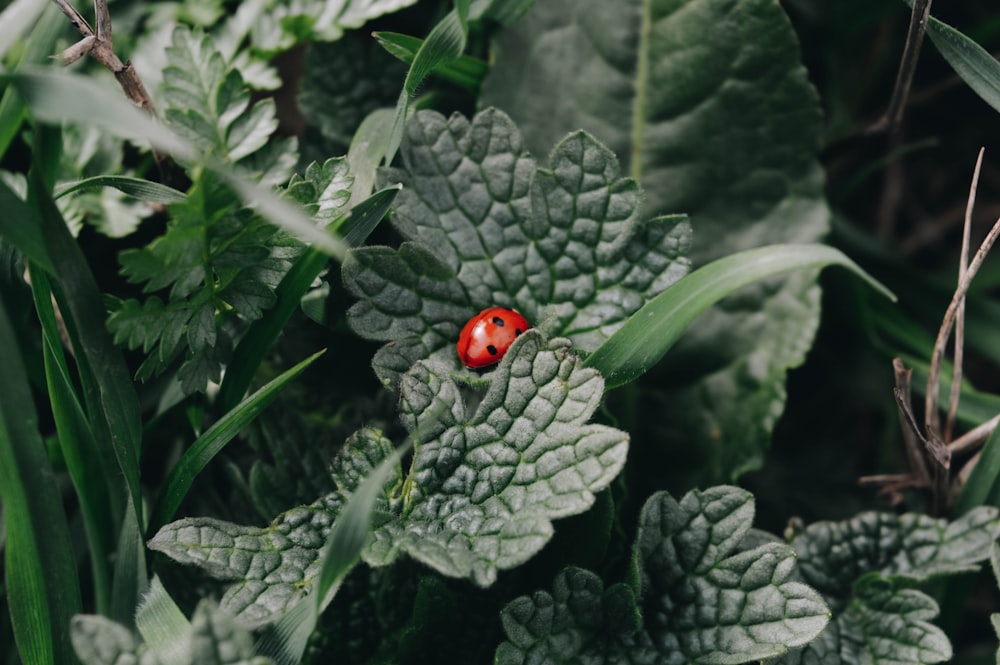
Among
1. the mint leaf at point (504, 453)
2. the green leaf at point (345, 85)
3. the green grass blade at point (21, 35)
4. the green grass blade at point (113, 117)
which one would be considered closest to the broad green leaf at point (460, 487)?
the mint leaf at point (504, 453)

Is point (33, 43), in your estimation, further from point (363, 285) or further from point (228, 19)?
point (363, 285)

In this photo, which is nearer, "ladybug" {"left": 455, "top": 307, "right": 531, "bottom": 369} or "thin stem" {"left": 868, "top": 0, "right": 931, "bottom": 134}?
"ladybug" {"left": 455, "top": 307, "right": 531, "bottom": 369}

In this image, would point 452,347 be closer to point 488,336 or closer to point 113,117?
point 488,336

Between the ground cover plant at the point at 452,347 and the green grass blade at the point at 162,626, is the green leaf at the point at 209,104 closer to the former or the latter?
the ground cover plant at the point at 452,347

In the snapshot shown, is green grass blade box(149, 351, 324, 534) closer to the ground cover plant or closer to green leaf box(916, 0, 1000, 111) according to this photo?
the ground cover plant

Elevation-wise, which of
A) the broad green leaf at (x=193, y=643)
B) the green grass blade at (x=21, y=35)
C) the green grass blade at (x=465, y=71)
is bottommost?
the broad green leaf at (x=193, y=643)

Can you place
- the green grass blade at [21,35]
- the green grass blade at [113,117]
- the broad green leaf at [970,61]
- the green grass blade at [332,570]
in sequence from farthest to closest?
the broad green leaf at [970,61] < the green grass blade at [21,35] < the green grass blade at [332,570] < the green grass blade at [113,117]

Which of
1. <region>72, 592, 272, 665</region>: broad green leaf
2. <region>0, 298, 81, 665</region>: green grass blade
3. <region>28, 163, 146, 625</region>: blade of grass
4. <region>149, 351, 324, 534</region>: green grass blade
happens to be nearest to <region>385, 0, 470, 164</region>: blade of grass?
<region>149, 351, 324, 534</region>: green grass blade
